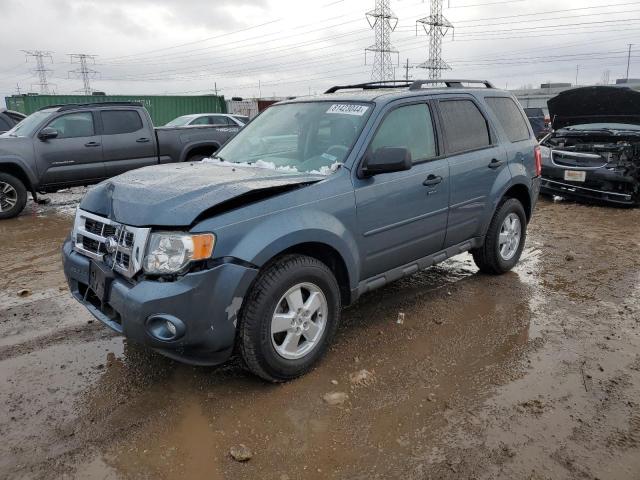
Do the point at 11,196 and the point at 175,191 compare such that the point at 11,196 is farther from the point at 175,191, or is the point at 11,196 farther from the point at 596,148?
the point at 596,148

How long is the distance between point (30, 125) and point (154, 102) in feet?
58.6

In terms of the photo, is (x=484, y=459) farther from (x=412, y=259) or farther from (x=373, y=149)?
(x=373, y=149)

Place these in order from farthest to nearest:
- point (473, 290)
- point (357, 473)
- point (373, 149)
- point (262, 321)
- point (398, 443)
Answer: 1. point (473, 290)
2. point (373, 149)
3. point (262, 321)
4. point (398, 443)
5. point (357, 473)

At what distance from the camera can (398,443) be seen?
269 centimetres

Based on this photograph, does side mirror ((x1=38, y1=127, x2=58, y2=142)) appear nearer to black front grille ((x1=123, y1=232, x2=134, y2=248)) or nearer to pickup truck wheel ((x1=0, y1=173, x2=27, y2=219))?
pickup truck wheel ((x1=0, y1=173, x2=27, y2=219))

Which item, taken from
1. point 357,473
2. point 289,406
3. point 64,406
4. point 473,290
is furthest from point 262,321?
point 473,290

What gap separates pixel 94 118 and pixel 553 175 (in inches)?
328

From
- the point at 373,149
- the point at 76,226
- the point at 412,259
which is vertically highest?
the point at 373,149

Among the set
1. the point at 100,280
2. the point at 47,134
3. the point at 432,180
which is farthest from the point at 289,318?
the point at 47,134

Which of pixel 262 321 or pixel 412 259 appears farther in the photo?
pixel 412 259

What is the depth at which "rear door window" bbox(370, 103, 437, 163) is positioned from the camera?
3809 mm

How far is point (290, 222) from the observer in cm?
307

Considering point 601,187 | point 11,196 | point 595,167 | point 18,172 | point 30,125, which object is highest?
point 30,125

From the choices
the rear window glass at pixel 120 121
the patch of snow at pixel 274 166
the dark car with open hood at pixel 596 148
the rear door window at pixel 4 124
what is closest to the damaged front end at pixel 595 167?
the dark car with open hood at pixel 596 148
